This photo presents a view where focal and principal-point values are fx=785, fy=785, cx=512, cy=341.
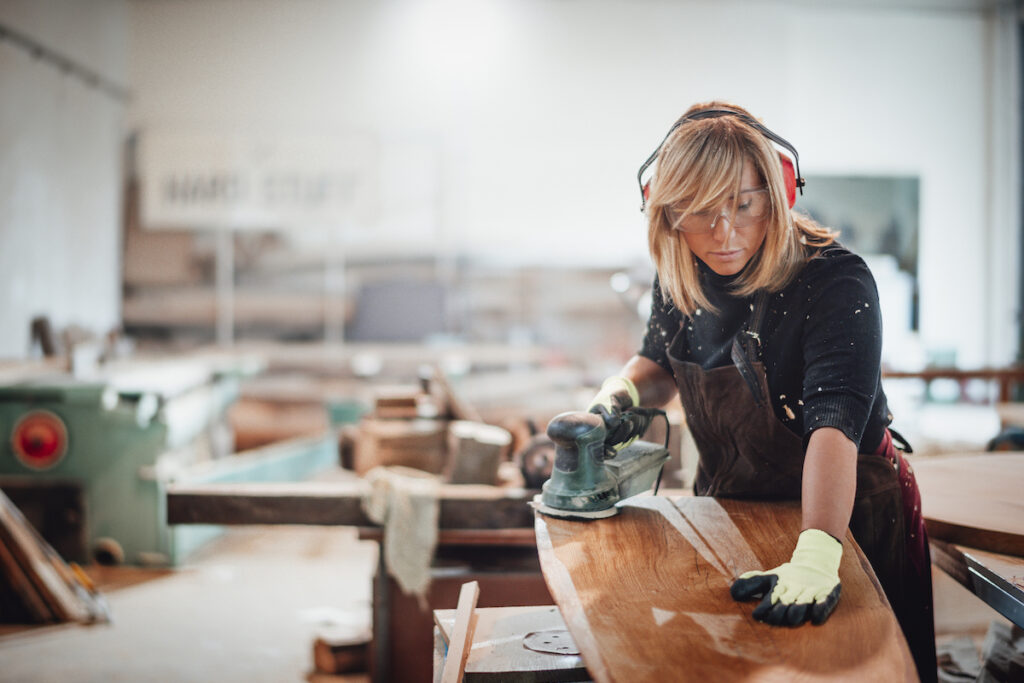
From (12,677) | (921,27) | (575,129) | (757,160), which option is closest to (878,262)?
(921,27)

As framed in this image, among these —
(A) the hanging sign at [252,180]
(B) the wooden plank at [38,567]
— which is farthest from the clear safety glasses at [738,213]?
(A) the hanging sign at [252,180]

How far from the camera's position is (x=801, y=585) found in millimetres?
1188

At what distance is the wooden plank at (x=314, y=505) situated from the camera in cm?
265

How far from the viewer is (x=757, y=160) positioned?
1.51 metres

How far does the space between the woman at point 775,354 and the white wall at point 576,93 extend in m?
5.76

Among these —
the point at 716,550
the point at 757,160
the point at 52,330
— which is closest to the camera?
the point at 716,550

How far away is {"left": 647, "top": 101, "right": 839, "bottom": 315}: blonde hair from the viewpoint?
1.49 m

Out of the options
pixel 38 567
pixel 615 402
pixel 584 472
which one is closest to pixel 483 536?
pixel 615 402

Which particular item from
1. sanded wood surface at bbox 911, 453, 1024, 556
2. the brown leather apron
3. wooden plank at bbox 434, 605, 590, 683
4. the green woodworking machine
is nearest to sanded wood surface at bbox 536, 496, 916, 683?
the brown leather apron

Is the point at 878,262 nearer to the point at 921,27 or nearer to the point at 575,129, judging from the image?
the point at 921,27

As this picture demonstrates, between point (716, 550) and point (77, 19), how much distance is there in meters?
7.12

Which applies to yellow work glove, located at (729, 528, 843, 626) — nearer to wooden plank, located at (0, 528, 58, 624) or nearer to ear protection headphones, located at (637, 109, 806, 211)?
ear protection headphones, located at (637, 109, 806, 211)

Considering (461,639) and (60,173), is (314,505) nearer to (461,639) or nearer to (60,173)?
(461,639)

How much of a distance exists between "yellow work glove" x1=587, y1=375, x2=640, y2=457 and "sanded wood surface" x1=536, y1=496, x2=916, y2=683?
0.17 metres
